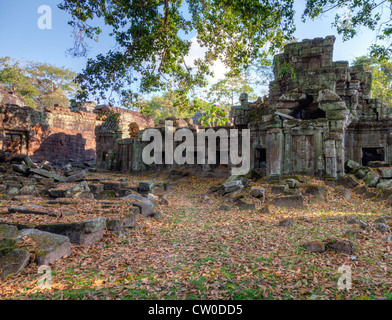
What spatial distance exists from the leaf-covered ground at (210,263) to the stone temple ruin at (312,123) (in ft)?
12.4

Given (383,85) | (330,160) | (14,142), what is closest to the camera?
(330,160)

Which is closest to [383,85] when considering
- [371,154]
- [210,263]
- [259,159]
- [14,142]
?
[371,154]

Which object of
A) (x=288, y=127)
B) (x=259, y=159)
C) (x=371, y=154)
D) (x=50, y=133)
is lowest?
(x=259, y=159)

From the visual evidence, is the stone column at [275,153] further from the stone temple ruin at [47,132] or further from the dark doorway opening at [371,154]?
the stone temple ruin at [47,132]

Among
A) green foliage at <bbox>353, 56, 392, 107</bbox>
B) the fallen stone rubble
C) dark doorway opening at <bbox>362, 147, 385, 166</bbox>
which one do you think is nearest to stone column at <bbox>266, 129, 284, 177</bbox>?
the fallen stone rubble

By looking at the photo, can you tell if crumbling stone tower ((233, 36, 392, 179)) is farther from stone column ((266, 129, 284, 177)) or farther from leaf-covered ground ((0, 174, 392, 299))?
leaf-covered ground ((0, 174, 392, 299))

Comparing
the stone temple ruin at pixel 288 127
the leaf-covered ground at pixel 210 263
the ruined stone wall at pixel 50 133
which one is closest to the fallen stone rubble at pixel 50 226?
the leaf-covered ground at pixel 210 263

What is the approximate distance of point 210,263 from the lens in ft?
12.2

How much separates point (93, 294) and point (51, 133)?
68.0 feet

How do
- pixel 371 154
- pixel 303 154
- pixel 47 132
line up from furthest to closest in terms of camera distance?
pixel 47 132 < pixel 371 154 < pixel 303 154

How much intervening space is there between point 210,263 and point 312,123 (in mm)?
8275

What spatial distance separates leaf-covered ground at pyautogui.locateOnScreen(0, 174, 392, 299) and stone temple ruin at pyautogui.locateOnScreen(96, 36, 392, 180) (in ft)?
12.4

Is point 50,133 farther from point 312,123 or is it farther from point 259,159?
point 312,123

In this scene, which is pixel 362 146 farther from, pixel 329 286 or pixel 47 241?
pixel 47 241
